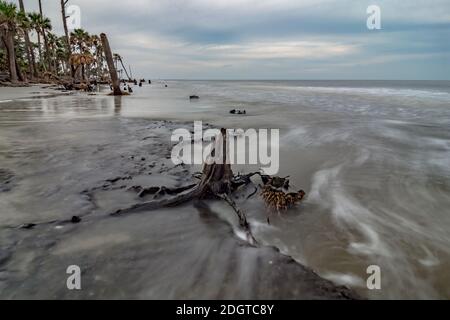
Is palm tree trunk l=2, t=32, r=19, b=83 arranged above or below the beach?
above

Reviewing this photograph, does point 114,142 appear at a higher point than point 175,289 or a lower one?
higher

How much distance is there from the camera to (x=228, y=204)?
5.27 metres

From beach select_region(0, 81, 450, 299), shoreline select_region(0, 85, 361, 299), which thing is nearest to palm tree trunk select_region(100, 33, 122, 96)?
beach select_region(0, 81, 450, 299)

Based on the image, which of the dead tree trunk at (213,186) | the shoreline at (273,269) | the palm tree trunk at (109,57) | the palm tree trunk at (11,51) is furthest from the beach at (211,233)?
the palm tree trunk at (11,51)

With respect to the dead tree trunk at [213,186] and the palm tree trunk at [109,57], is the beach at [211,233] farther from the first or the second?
the palm tree trunk at [109,57]

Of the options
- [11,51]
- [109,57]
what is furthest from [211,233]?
[11,51]

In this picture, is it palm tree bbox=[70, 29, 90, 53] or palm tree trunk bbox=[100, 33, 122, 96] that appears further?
palm tree bbox=[70, 29, 90, 53]

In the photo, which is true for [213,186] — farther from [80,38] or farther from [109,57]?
[80,38]

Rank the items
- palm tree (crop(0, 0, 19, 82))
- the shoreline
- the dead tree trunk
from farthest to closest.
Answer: palm tree (crop(0, 0, 19, 82)), the dead tree trunk, the shoreline

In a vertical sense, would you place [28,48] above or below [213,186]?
above

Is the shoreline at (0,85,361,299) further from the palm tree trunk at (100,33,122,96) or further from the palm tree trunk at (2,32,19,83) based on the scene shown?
→ the palm tree trunk at (2,32,19,83)

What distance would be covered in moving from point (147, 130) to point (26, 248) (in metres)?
9.22
